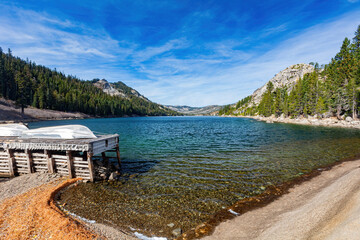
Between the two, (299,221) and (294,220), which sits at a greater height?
(299,221)

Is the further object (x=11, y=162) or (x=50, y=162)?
(x=11, y=162)

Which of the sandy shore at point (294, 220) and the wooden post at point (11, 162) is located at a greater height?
the wooden post at point (11, 162)

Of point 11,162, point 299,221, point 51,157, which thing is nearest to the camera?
point 299,221

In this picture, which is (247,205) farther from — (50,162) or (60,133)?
(60,133)

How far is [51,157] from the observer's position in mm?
15156

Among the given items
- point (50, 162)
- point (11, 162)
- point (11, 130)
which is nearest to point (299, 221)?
point (50, 162)

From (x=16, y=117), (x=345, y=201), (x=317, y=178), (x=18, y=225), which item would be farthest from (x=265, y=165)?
(x=16, y=117)

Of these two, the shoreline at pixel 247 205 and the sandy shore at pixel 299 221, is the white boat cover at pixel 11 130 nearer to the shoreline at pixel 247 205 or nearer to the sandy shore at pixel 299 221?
the shoreline at pixel 247 205

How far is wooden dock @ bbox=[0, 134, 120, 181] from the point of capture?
14328mm

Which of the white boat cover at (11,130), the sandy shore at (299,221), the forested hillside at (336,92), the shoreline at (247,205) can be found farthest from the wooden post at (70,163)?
the forested hillside at (336,92)

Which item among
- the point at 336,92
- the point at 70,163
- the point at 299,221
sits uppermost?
the point at 336,92

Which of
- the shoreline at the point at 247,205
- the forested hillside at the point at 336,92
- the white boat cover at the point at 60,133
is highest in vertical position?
the forested hillside at the point at 336,92

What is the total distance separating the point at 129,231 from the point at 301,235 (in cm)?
781

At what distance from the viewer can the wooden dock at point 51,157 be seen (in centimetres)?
1433
